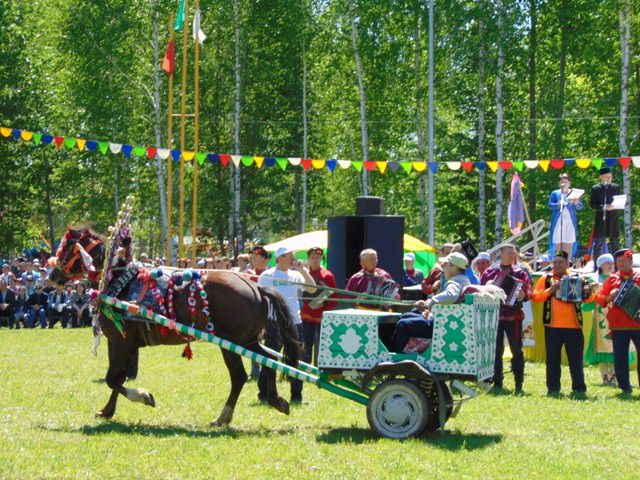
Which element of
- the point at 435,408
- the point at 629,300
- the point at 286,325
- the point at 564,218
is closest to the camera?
the point at 435,408

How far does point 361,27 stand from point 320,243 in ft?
42.7

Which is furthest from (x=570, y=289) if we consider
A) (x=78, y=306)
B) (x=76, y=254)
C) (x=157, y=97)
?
(x=157, y=97)

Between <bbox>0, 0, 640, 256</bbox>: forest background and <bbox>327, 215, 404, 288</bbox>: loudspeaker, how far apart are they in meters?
15.0

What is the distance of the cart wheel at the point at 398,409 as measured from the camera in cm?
995

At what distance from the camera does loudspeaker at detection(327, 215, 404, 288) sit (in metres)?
16.4

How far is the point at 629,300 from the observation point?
527 inches

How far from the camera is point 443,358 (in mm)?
9891

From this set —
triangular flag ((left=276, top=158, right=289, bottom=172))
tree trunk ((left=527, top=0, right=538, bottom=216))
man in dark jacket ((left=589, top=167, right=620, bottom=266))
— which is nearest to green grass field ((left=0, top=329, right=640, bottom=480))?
man in dark jacket ((left=589, top=167, right=620, bottom=266))

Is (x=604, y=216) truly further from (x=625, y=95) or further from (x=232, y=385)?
(x=232, y=385)

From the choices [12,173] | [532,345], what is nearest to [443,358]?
[532,345]

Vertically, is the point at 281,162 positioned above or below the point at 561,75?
below

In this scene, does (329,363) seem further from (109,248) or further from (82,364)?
(82,364)

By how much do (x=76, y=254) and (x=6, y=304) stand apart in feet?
56.2

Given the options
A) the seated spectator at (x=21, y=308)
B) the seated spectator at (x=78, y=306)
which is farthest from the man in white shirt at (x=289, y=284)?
the seated spectator at (x=21, y=308)
